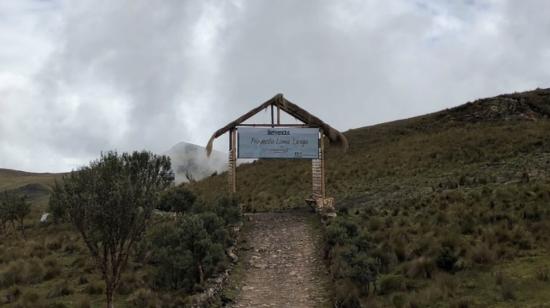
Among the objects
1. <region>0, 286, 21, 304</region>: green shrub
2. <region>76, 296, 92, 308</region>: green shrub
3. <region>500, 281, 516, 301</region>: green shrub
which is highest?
<region>500, 281, 516, 301</region>: green shrub

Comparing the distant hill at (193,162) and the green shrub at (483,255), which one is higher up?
the distant hill at (193,162)

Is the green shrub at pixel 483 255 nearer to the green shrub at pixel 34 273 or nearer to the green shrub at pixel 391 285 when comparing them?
the green shrub at pixel 391 285

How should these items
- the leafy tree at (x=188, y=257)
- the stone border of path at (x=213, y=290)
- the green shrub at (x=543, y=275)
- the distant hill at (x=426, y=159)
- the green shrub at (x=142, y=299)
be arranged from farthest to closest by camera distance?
the distant hill at (x=426, y=159) → the leafy tree at (x=188, y=257) → the green shrub at (x=142, y=299) → the stone border of path at (x=213, y=290) → the green shrub at (x=543, y=275)

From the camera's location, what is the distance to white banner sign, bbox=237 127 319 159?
87.4 ft

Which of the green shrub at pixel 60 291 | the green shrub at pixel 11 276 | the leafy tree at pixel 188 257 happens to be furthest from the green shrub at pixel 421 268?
the green shrub at pixel 11 276

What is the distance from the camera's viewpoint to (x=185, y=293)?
49.2 ft

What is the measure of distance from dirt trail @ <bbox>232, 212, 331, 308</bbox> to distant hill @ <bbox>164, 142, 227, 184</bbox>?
68427 mm

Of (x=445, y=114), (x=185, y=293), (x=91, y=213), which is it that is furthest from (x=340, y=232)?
(x=445, y=114)

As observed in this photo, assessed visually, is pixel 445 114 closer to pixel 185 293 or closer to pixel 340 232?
pixel 340 232

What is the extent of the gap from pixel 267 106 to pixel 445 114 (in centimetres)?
3160

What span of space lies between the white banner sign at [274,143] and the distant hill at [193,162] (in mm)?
63255

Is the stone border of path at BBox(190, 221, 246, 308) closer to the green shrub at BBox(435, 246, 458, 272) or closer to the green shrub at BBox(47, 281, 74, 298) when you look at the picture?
the green shrub at BBox(47, 281, 74, 298)

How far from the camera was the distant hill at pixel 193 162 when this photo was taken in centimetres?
9859

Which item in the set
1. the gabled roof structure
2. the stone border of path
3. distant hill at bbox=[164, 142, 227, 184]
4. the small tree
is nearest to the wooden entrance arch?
the gabled roof structure
